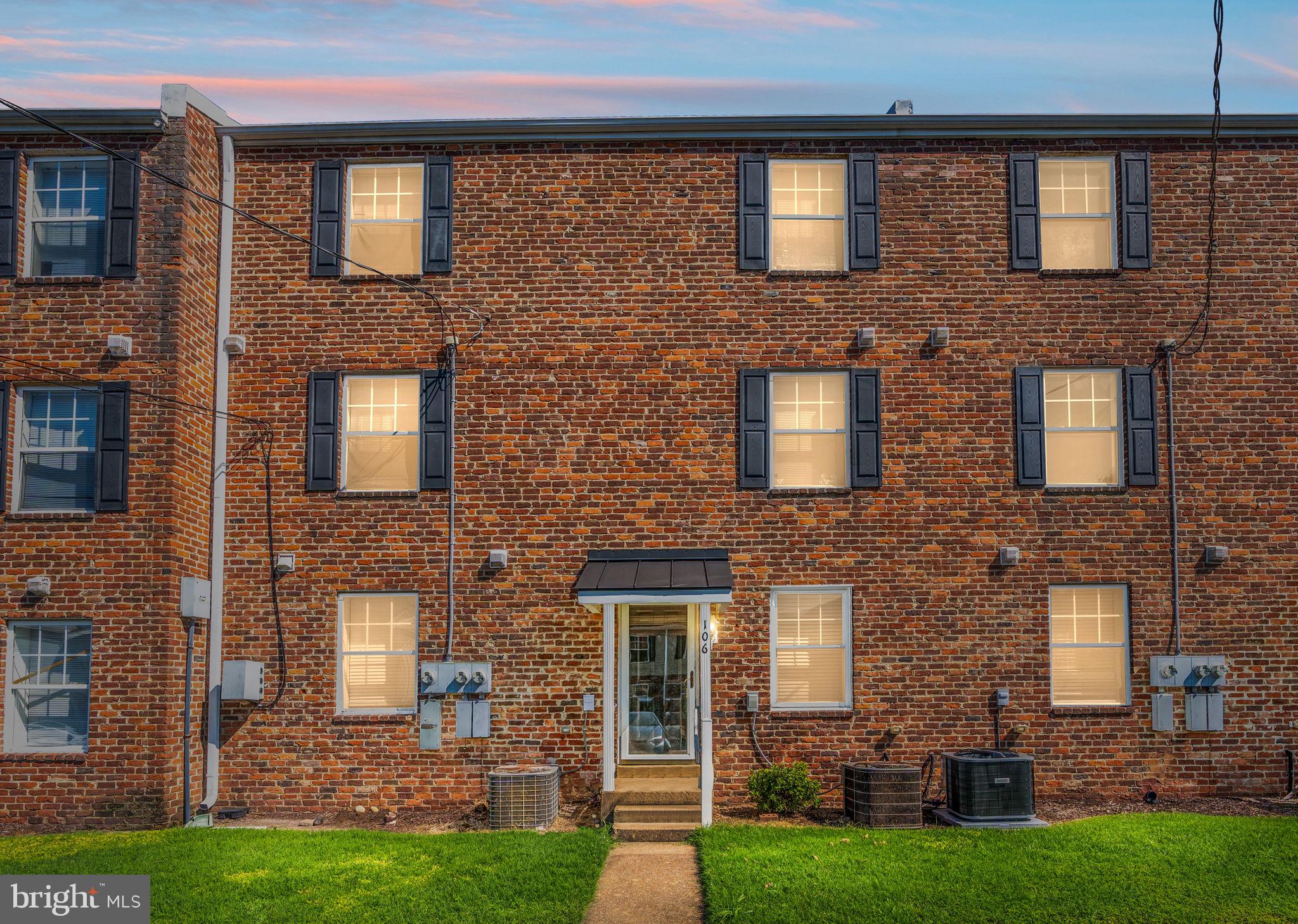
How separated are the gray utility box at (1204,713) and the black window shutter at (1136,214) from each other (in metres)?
5.11

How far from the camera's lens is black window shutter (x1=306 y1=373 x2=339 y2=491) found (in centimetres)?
1411

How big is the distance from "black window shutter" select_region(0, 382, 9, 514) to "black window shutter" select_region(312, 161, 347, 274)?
145 inches

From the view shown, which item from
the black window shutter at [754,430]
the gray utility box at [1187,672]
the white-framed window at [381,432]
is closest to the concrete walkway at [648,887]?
the black window shutter at [754,430]

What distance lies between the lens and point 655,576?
13.3 meters

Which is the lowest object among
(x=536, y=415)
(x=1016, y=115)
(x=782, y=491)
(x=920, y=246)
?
(x=782, y=491)

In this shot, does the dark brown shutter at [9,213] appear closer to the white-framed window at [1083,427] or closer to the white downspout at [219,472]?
the white downspout at [219,472]

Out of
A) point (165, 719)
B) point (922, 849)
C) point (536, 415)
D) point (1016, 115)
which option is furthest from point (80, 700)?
point (1016, 115)

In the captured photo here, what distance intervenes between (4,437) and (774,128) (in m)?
9.57

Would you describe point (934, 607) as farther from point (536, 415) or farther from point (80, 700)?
point (80, 700)

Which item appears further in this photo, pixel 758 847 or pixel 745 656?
pixel 745 656

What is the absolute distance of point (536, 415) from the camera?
14.2 metres

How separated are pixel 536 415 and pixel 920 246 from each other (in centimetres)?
507

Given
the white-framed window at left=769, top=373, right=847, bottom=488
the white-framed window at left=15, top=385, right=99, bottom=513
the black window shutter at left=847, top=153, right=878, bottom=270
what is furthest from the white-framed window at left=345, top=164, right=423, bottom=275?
the black window shutter at left=847, top=153, right=878, bottom=270

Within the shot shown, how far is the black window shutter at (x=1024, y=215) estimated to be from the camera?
47.0 ft
